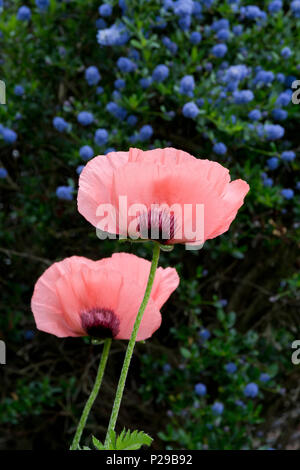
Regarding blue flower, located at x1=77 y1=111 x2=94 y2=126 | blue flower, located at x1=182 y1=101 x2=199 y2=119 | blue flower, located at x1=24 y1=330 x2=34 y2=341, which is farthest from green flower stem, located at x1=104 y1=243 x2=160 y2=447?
blue flower, located at x1=24 y1=330 x2=34 y2=341

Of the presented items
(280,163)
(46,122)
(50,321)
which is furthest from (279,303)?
(50,321)

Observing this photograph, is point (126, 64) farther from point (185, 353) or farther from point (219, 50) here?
point (185, 353)

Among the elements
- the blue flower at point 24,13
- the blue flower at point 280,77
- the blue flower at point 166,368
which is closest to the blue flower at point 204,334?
the blue flower at point 166,368

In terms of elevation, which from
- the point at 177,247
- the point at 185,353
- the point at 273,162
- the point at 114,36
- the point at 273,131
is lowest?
the point at 185,353

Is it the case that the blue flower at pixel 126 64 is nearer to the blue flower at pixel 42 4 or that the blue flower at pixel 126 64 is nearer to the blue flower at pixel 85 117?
the blue flower at pixel 85 117

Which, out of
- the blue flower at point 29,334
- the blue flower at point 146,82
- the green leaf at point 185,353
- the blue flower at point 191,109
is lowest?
the blue flower at point 29,334

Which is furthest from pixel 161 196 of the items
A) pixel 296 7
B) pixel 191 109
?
pixel 296 7
